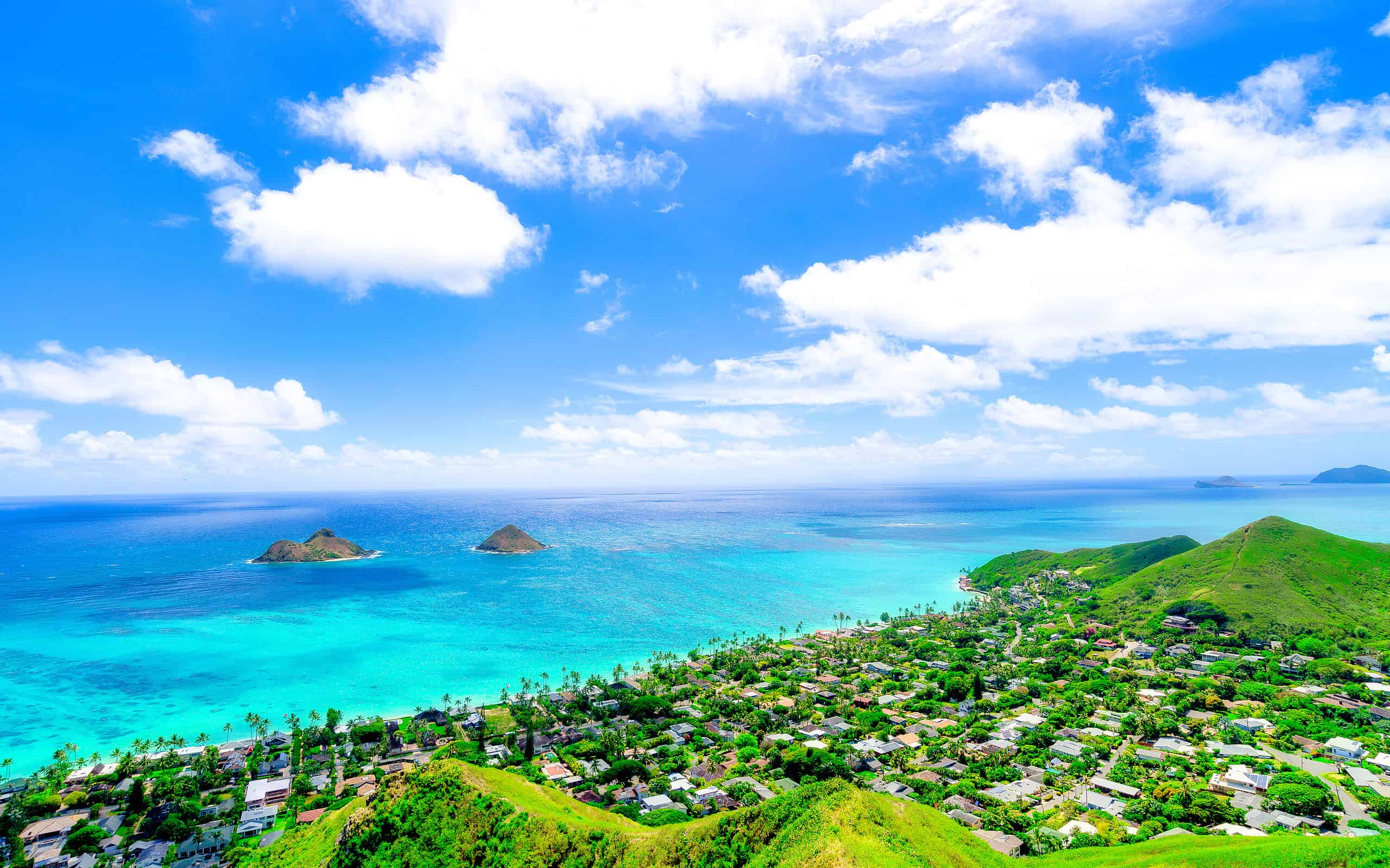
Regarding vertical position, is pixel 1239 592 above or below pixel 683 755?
above

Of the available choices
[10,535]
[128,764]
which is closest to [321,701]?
[128,764]

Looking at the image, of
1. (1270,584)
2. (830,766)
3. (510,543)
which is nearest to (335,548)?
(510,543)

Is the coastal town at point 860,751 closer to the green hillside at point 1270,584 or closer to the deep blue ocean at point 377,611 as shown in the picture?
the green hillside at point 1270,584

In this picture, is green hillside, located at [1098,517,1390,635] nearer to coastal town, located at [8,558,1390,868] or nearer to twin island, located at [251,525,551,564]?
coastal town, located at [8,558,1390,868]

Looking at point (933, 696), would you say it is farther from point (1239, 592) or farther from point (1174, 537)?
point (1174, 537)

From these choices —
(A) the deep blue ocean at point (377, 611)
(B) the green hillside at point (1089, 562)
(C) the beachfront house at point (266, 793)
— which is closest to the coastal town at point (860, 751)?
→ (C) the beachfront house at point (266, 793)

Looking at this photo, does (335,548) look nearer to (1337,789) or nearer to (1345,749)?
(1337,789)
